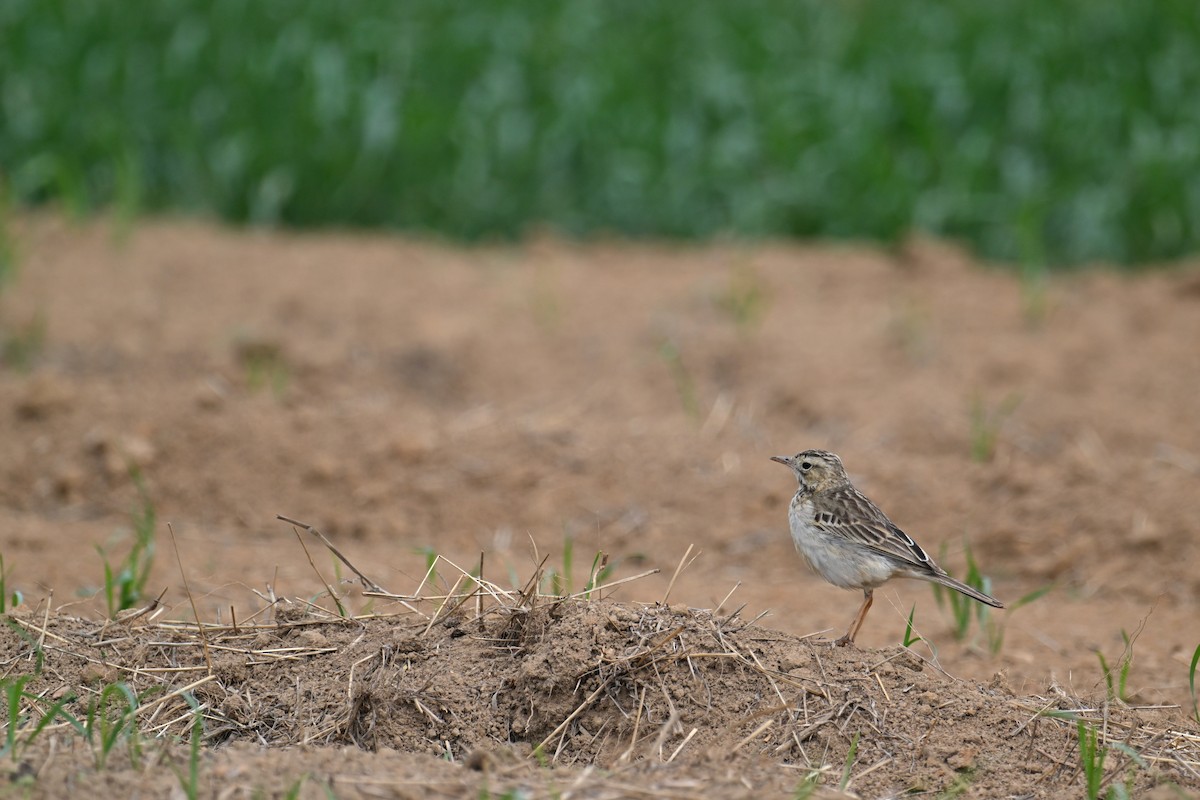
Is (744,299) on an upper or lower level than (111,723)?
upper

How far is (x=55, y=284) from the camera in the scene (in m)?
9.94

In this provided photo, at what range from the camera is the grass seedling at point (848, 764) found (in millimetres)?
4152

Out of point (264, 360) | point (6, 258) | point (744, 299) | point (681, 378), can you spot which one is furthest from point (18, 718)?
point (744, 299)

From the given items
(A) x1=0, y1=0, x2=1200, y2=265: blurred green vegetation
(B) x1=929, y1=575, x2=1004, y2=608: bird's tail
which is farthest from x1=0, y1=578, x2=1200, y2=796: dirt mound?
(A) x1=0, y1=0, x2=1200, y2=265: blurred green vegetation

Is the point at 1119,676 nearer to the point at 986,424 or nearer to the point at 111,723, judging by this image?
the point at 986,424

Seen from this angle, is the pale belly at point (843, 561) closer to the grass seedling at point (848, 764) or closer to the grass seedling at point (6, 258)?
the grass seedling at point (848, 764)

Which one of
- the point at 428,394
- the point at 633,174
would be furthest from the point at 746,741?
the point at 633,174

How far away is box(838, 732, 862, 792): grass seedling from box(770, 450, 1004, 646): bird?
0.64 metres

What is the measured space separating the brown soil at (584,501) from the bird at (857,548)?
187 mm

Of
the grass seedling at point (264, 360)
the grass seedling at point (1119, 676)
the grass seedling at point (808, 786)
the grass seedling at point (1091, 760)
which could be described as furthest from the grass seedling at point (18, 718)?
the grass seedling at point (264, 360)

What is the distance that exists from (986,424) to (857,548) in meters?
3.43

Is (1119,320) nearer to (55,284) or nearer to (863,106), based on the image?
(863,106)

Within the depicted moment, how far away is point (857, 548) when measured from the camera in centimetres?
533

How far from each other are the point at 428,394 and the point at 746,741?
499 cm
